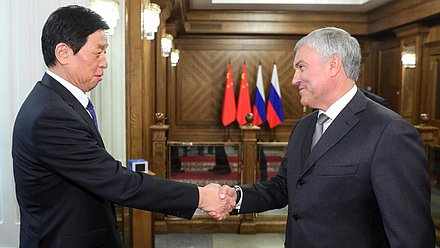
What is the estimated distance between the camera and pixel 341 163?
155 cm

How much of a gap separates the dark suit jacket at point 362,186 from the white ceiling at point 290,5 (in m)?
6.31

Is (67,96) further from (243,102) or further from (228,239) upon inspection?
(243,102)

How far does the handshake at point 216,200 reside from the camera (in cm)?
194

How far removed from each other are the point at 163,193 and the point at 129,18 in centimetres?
208

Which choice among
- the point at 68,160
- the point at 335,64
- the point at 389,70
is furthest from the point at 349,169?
the point at 389,70

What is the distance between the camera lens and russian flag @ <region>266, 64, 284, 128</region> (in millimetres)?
9094

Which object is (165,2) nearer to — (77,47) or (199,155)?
(199,155)

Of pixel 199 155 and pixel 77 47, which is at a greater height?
pixel 77 47

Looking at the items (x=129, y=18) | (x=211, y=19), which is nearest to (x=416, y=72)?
(x=211, y=19)

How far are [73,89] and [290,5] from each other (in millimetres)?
6813

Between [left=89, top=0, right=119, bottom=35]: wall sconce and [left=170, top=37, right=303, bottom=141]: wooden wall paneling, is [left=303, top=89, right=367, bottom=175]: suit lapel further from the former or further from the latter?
[left=170, top=37, right=303, bottom=141]: wooden wall paneling

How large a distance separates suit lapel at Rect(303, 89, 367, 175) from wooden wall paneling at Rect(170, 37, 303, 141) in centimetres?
782

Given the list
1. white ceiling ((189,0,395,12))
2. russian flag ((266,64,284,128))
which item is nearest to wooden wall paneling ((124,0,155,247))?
white ceiling ((189,0,395,12))

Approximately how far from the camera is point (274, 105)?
9102mm
